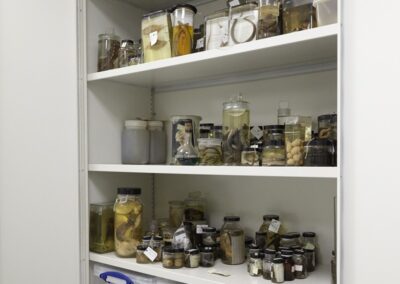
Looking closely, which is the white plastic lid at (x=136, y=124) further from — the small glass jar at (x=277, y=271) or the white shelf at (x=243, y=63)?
the small glass jar at (x=277, y=271)

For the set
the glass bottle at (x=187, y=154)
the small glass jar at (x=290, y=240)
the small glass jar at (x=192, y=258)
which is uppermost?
the glass bottle at (x=187, y=154)

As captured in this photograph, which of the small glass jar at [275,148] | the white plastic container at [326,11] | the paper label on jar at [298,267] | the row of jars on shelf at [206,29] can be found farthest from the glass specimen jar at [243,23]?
the paper label on jar at [298,267]

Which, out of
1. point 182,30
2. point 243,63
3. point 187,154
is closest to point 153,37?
point 182,30

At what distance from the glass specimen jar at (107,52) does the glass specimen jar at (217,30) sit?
1.67ft

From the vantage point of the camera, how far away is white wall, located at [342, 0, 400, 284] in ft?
2.81

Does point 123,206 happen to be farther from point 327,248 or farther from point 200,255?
point 327,248

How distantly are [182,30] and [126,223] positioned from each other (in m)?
0.80

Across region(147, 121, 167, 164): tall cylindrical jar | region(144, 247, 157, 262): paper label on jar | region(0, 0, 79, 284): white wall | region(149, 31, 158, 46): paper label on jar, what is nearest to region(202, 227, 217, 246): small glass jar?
region(144, 247, 157, 262): paper label on jar

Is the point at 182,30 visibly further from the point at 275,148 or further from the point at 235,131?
the point at 275,148

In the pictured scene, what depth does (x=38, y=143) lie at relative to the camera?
4.63 ft

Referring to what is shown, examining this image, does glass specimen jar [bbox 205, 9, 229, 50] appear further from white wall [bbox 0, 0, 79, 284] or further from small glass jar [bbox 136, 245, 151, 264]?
small glass jar [bbox 136, 245, 151, 264]

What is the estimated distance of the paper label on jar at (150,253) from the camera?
1.43 m

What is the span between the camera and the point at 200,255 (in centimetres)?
Answer: 139

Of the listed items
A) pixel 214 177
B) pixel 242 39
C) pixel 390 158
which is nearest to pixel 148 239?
pixel 214 177
